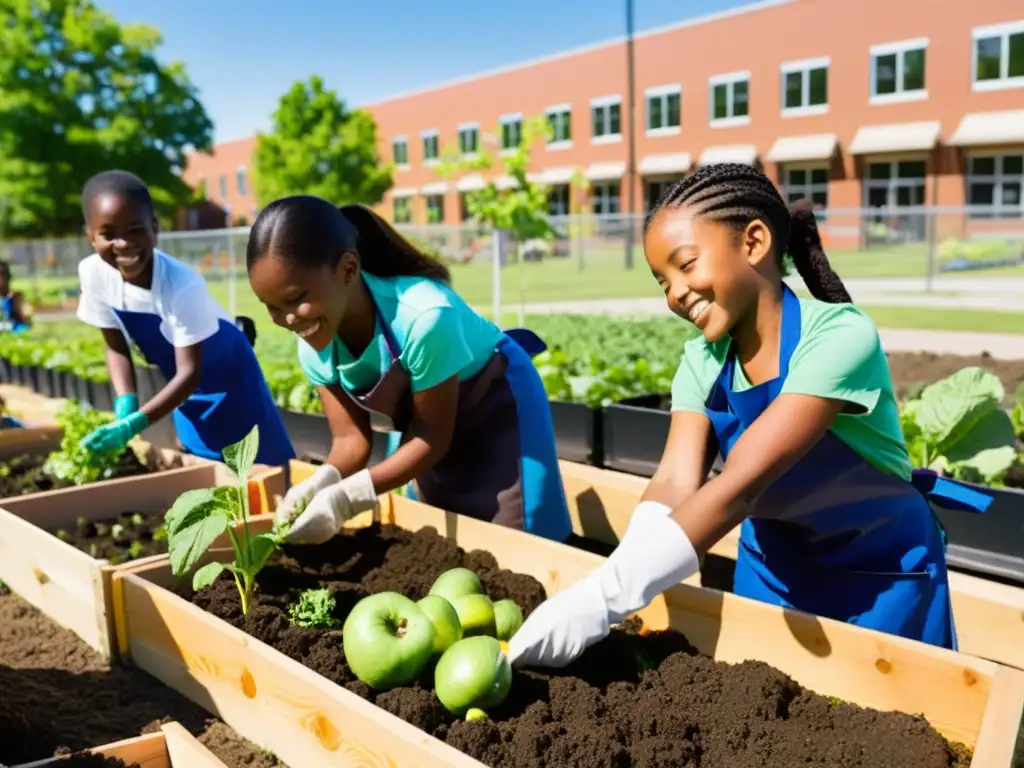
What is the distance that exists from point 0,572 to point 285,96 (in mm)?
33743

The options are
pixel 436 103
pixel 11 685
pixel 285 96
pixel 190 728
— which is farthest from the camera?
pixel 436 103

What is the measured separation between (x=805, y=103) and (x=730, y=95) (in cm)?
257

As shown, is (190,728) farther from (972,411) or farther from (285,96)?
(285,96)

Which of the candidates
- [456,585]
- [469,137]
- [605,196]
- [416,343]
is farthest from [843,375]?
[469,137]

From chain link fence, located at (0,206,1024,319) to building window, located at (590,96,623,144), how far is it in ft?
22.3

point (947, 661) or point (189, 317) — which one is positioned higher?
point (189, 317)

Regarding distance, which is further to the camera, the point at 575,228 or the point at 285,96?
the point at 285,96

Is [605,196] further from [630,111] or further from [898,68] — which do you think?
[898,68]

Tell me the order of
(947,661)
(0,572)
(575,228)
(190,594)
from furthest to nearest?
(575,228) → (0,572) → (190,594) → (947,661)

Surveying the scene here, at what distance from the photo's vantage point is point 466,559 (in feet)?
7.86

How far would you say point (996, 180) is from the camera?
→ 2386 cm

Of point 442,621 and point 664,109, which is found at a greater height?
point 664,109

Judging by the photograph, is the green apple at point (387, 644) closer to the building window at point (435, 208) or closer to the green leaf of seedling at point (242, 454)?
the green leaf of seedling at point (242, 454)

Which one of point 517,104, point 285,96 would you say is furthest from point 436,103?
point 285,96
